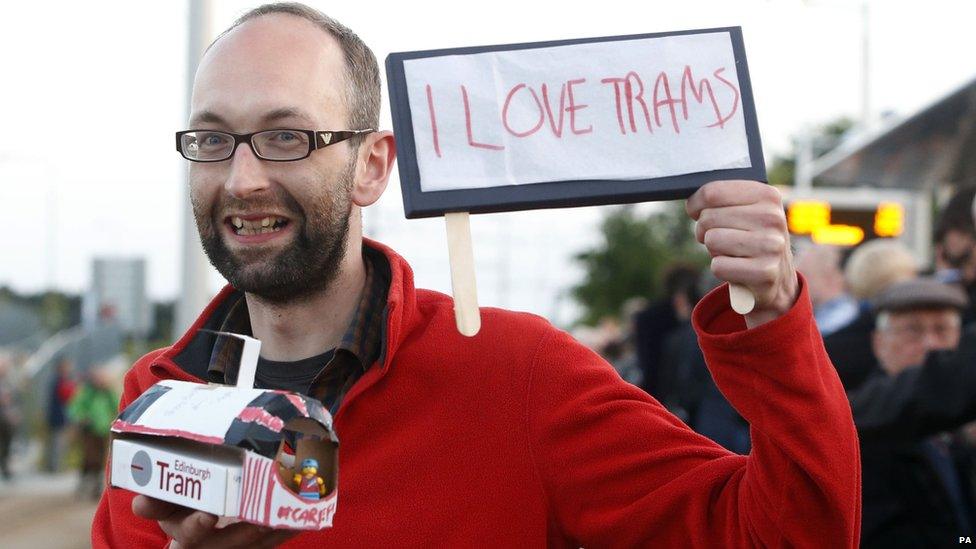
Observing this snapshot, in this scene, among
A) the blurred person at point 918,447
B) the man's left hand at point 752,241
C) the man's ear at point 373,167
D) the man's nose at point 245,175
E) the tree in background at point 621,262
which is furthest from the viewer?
the tree in background at point 621,262

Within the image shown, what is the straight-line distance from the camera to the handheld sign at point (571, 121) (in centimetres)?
211

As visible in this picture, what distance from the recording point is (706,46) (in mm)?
2148

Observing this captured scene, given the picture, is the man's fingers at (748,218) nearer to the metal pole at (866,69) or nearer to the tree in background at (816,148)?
the metal pole at (866,69)

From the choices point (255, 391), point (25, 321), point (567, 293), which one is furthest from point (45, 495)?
point (567, 293)

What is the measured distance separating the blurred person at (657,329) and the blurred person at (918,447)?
4387mm

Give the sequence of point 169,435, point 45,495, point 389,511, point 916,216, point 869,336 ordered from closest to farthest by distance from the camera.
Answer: point 169,435, point 389,511, point 869,336, point 916,216, point 45,495

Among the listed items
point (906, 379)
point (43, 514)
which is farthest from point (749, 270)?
point (43, 514)

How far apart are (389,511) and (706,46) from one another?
104 centimetres

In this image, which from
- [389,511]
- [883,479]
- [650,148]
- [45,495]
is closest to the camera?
[650,148]

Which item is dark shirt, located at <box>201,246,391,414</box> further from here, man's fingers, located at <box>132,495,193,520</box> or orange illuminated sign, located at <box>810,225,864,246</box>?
orange illuminated sign, located at <box>810,225,864,246</box>

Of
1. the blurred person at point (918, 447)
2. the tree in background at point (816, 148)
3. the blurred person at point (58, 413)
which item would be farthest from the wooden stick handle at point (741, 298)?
the tree in background at point (816, 148)

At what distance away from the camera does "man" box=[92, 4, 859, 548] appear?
88.2 inches

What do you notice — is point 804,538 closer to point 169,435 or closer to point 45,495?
point 169,435

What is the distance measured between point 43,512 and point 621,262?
28.6 metres
